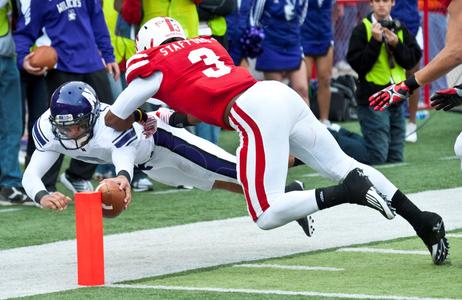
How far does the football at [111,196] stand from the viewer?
6.49 meters

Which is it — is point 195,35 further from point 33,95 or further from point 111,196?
point 111,196

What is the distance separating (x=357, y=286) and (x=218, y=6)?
5629 mm

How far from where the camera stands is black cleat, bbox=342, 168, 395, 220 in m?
6.12

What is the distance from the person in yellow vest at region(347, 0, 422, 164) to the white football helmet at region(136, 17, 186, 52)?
445 cm

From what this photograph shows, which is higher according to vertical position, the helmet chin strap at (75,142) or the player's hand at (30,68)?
the helmet chin strap at (75,142)

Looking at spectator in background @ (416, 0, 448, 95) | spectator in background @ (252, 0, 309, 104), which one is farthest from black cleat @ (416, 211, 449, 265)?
spectator in background @ (416, 0, 448, 95)

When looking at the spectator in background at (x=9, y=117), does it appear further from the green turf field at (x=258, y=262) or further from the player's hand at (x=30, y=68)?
the green turf field at (x=258, y=262)

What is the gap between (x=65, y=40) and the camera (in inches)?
380

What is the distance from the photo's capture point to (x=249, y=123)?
6.50 metres

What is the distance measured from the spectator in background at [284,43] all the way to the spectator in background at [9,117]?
12.4 feet

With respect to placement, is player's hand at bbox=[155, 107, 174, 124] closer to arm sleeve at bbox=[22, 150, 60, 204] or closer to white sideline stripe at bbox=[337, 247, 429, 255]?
arm sleeve at bbox=[22, 150, 60, 204]

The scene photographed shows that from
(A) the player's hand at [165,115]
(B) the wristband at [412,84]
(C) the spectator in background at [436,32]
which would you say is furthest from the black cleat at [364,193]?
(C) the spectator in background at [436,32]

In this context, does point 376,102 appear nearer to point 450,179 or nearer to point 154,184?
point 450,179

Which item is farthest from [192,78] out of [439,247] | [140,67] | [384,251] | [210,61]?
[439,247]
